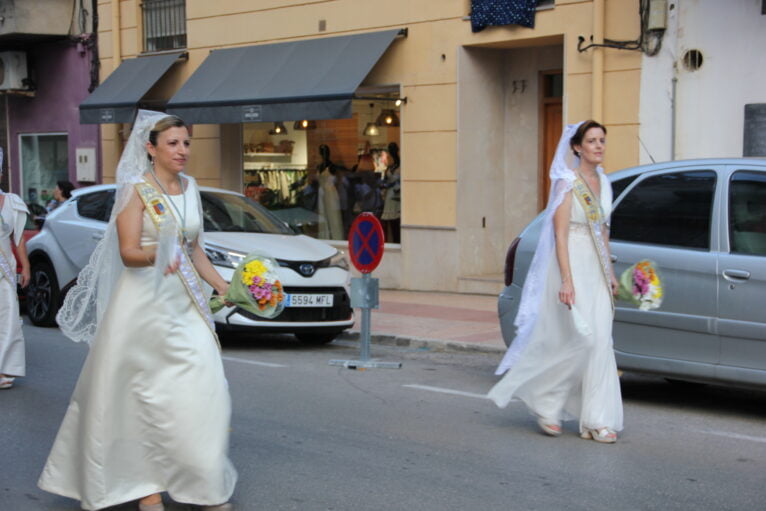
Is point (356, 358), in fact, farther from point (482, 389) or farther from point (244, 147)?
point (244, 147)

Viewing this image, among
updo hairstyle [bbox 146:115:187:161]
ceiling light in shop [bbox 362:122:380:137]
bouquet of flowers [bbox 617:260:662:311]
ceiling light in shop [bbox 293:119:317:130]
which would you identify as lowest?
bouquet of flowers [bbox 617:260:662:311]

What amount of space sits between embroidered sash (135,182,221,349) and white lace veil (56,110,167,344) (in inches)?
3.2

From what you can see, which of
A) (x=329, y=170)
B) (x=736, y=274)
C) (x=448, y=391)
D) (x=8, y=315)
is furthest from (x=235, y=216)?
(x=329, y=170)

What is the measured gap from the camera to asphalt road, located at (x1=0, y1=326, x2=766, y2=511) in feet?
17.9

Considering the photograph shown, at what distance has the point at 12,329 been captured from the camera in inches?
331

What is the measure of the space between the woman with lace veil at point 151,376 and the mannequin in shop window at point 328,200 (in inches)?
480

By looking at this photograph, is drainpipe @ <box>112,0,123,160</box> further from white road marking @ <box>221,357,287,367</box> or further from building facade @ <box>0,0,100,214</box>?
white road marking @ <box>221,357,287,367</box>

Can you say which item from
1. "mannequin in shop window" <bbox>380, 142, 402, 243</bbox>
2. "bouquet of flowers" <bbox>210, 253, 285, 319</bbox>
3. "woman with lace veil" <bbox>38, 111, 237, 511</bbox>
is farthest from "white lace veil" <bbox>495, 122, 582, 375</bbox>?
"mannequin in shop window" <bbox>380, 142, 402, 243</bbox>

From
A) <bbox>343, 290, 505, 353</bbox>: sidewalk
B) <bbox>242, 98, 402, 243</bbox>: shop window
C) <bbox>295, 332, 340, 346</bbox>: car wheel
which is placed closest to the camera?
<bbox>343, 290, 505, 353</bbox>: sidewalk

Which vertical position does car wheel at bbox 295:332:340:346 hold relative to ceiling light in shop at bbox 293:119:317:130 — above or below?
below

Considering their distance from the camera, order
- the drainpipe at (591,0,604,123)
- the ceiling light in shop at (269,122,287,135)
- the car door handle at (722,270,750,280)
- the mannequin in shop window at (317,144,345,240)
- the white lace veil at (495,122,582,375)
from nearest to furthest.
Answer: the white lace veil at (495,122,582,375) → the car door handle at (722,270,750,280) → the drainpipe at (591,0,604,123) → the mannequin in shop window at (317,144,345,240) → the ceiling light in shop at (269,122,287,135)

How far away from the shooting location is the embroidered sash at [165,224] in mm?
5094

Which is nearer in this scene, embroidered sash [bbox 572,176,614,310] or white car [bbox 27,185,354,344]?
embroidered sash [bbox 572,176,614,310]

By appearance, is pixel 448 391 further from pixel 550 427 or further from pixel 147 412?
pixel 147 412
